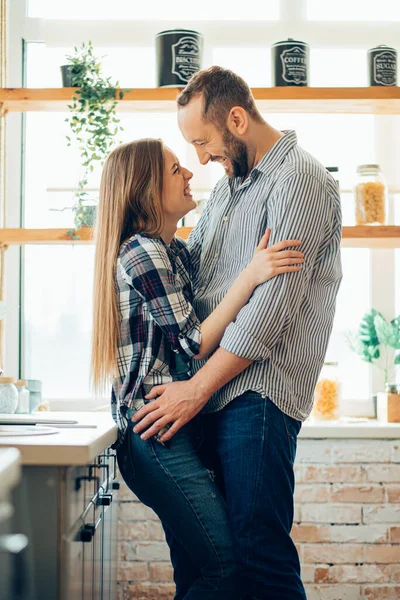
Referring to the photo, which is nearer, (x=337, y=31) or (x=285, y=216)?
(x=285, y=216)

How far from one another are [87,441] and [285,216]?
2.00 feet

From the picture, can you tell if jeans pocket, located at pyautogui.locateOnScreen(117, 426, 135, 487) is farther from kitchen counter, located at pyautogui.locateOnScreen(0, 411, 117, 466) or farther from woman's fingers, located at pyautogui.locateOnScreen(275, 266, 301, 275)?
woman's fingers, located at pyautogui.locateOnScreen(275, 266, 301, 275)

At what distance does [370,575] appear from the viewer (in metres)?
2.56

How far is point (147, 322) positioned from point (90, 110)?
1283mm

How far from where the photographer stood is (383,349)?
2887 mm

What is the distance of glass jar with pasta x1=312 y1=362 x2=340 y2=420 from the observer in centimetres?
271

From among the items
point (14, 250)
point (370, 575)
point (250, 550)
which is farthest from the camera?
point (14, 250)

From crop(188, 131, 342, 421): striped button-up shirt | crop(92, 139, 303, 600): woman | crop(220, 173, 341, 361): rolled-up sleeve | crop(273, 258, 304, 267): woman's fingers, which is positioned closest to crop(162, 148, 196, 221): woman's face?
crop(92, 139, 303, 600): woman

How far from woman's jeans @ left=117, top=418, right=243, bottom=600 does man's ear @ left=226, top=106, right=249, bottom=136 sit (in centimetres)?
69

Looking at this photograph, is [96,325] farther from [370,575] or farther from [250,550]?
[370,575]

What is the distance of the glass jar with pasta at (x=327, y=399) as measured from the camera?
2711 millimetres

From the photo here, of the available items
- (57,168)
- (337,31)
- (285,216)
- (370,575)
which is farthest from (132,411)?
(337,31)

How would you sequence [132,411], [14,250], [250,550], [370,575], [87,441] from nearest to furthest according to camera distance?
1. [87,441]
2. [250,550]
3. [132,411]
4. [370,575]
5. [14,250]

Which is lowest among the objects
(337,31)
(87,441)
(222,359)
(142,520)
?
(142,520)
